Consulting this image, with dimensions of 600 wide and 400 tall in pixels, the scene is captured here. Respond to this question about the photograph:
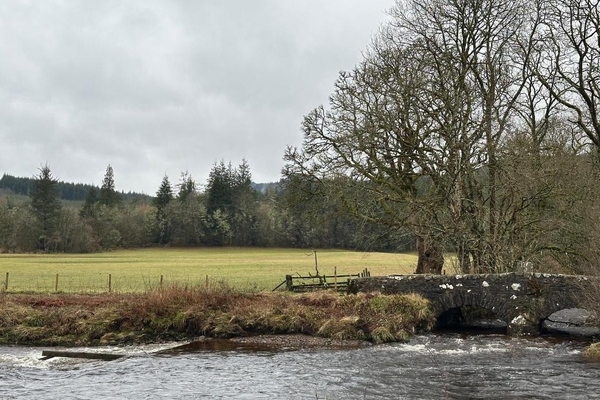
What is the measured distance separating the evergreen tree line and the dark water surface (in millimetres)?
73842

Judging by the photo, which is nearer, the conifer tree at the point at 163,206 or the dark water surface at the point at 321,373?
the dark water surface at the point at 321,373

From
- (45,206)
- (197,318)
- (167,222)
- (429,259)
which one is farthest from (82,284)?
(167,222)

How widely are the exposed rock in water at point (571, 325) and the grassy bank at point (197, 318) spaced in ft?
16.6

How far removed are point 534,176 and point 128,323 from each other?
17297 mm

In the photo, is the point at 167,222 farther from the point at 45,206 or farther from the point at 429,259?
the point at 429,259

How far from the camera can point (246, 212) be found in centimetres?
10912

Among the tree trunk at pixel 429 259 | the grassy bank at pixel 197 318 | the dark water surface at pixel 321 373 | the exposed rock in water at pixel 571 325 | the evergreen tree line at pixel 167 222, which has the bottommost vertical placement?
the dark water surface at pixel 321 373

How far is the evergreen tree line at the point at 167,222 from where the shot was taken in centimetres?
9406

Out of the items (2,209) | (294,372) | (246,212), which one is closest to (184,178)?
(246,212)

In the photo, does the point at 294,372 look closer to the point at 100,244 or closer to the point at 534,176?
the point at 534,176

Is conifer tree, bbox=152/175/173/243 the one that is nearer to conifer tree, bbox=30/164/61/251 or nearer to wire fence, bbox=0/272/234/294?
conifer tree, bbox=30/164/61/251

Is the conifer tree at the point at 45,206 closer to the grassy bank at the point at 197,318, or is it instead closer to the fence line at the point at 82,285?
the fence line at the point at 82,285

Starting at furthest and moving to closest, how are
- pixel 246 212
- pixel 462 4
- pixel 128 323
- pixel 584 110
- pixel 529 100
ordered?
pixel 246 212 < pixel 584 110 < pixel 529 100 < pixel 462 4 < pixel 128 323

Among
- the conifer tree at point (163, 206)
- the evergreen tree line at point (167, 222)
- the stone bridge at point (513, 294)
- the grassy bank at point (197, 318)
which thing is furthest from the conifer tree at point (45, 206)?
the stone bridge at point (513, 294)
